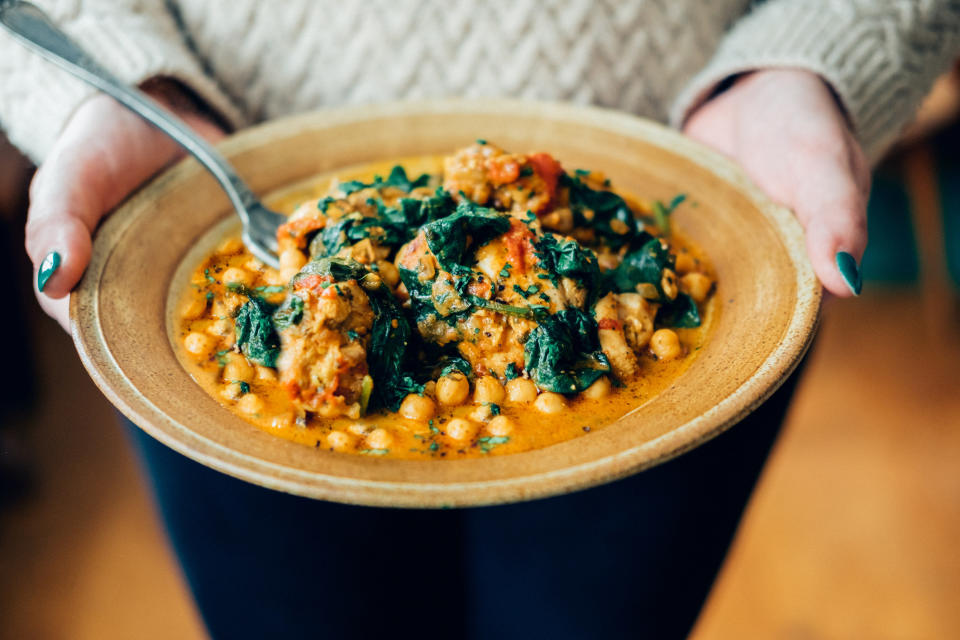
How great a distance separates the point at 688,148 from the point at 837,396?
4.30 metres

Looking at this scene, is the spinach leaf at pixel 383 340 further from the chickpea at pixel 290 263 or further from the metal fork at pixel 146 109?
the metal fork at pixel 146 109

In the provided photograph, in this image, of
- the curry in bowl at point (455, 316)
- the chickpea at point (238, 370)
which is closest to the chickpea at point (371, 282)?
the curry in bowl at point (455, 316)

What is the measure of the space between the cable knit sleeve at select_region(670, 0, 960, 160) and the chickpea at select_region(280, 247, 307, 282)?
2.06 metres

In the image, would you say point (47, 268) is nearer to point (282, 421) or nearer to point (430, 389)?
point (282, 421)

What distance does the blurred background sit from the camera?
5277mm

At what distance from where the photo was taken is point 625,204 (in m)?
3.28

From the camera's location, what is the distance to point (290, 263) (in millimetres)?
3006

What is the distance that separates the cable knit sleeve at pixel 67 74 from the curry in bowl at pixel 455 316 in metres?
1.02

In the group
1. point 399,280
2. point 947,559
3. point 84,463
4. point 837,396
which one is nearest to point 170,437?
point 399,280

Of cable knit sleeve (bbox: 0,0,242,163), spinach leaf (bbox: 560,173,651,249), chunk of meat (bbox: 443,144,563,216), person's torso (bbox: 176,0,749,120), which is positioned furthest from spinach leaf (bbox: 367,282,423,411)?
cable knit sleeve (bbox: 0,0,242,163)

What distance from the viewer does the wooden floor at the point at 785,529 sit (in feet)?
17.2

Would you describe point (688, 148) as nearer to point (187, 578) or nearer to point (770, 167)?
point (770, 167)

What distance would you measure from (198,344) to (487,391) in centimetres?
96

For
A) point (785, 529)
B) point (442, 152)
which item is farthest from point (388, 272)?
point (785, 529)
